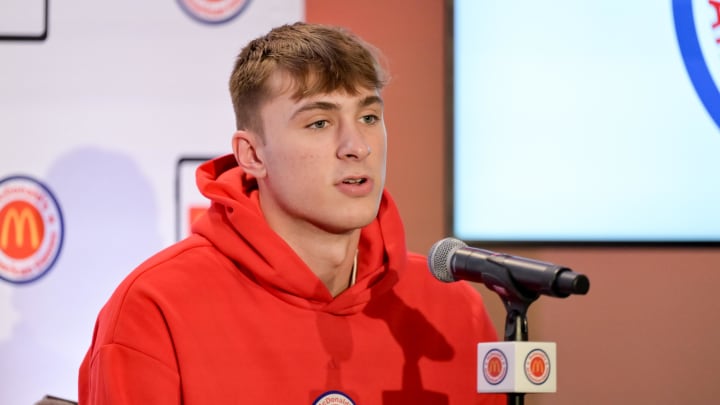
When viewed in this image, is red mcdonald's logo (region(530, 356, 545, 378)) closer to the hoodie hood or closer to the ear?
the hoodie hood

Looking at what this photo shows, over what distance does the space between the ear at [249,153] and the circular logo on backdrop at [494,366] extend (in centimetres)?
86

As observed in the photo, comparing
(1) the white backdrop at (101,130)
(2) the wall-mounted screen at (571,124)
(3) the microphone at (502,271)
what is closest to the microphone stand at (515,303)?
(3) the microphone at (502,271)

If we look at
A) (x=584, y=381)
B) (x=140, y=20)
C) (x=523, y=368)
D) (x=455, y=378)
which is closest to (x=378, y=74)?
(x=455, y=378)

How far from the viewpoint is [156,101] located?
294 centimetres

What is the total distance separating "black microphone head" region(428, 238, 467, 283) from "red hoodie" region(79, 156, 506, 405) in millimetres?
521

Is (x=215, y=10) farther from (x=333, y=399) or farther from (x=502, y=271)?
(x=502, y=271)

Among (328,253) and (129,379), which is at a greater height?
(328,253)

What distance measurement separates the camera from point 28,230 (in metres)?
2.93

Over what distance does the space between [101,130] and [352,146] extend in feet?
4.12

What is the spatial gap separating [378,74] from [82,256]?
126 centimetres

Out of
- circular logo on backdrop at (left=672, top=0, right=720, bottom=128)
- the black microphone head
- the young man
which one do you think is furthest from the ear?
circular logo on backdrop at (left=672, top=0, right=720, bottom=128)

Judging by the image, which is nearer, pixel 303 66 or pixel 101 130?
pixel 303 66

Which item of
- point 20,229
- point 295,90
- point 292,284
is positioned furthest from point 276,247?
point 20,229

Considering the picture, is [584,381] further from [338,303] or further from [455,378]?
[338,303]
